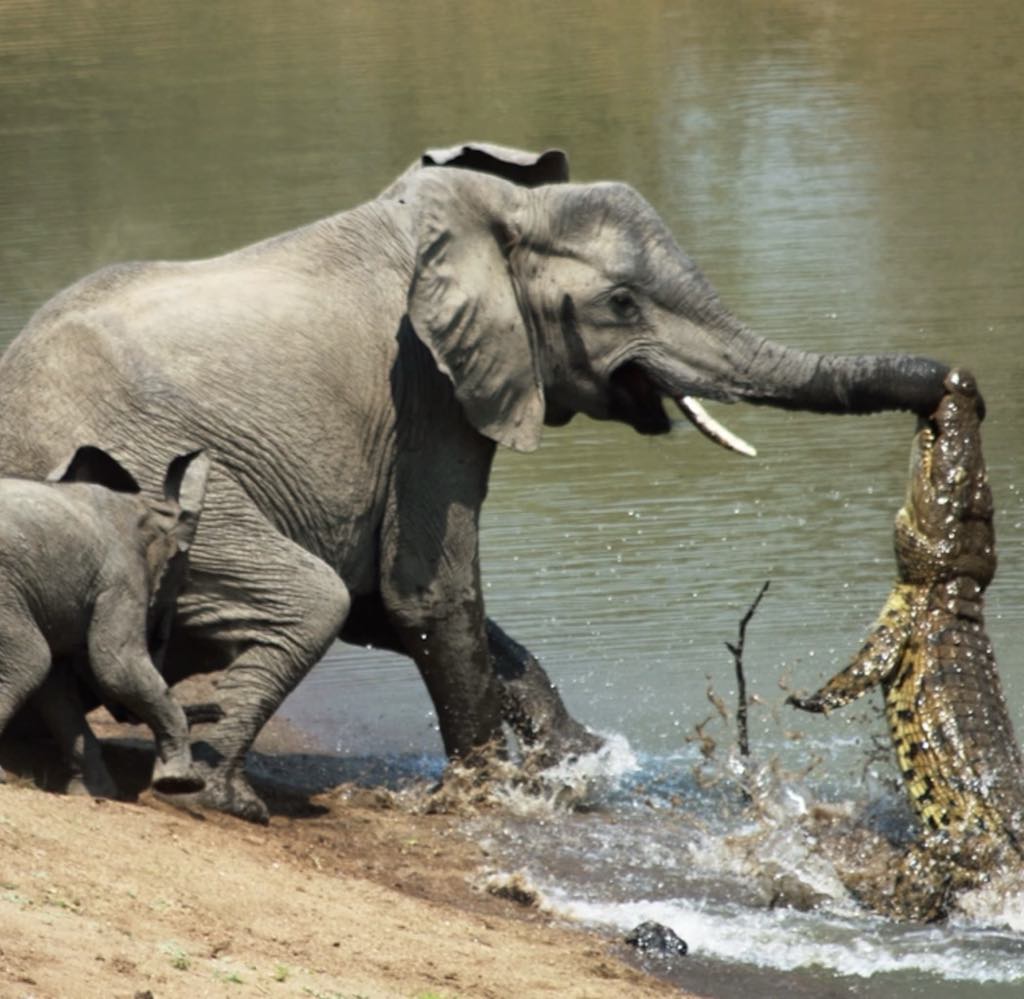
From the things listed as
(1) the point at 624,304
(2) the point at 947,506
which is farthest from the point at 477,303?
(2) the point at 947,506

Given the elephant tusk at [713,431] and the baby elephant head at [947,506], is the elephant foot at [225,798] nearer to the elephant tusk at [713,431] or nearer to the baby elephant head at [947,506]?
the elephant tusk at [713,431]

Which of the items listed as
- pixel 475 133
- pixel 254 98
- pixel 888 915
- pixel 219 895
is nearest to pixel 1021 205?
pixel 475 133

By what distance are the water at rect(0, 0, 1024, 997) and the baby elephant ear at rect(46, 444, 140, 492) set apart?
1997 mm

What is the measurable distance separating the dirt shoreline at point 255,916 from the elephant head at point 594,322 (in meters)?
1.68

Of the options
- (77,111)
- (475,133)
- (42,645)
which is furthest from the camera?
(77,111)

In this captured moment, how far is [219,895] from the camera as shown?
7.67m

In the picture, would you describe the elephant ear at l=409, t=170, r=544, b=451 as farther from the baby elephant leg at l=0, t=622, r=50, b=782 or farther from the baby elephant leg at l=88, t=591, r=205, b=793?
the baby elephant leg at l=0, t=622, r=50, b=782

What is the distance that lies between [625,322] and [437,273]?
75 cm

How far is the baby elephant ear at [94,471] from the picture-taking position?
860 cm

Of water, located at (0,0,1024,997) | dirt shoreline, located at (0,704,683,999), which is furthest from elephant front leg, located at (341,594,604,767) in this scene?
dirt shoreline, located at (0,704,683,999)

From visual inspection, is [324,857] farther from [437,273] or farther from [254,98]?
[254,98]

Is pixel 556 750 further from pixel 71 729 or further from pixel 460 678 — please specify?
pixel 71 729

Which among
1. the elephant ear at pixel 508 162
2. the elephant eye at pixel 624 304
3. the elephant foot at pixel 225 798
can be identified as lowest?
the elephant foot at pixel 225 798

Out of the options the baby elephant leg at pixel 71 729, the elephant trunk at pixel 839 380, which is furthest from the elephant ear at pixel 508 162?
→ the baby elephant leg at pixel 71 729
